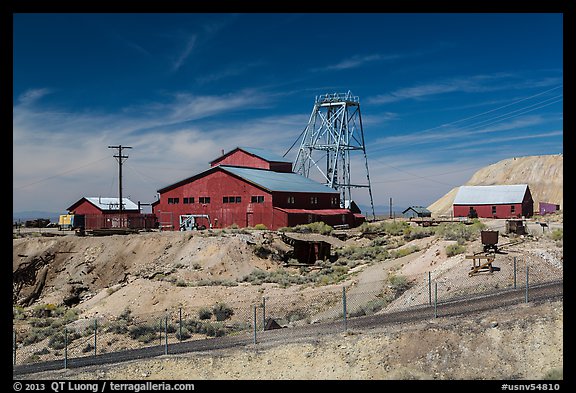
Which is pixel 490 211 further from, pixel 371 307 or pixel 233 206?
pixel 371 307

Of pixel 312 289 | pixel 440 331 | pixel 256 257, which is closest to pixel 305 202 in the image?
pixel 256 257

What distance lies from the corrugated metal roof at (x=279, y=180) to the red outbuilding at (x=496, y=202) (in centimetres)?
2657

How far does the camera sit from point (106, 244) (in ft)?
155

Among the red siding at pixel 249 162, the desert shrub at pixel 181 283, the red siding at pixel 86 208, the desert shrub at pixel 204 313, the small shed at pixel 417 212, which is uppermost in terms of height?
the red siding at pixel 249 162

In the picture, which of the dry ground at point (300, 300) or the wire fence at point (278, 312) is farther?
the wire fence at point (278, 312)

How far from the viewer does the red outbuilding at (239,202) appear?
183 feet

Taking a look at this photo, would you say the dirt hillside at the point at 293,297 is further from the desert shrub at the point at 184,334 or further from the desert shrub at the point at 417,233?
the desert shrub at the point at 184,334

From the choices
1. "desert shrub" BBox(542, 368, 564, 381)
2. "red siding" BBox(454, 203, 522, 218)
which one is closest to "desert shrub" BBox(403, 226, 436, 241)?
"red siding" BBox(454, 203, 522, 218)

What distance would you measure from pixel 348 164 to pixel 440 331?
57.8m

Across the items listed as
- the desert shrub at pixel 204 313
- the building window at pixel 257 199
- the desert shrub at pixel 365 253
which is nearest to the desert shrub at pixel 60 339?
the desert shrub at pixel 204 313

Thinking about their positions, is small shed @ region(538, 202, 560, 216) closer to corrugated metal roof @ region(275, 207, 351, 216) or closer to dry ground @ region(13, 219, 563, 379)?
corrugated metal roof @ region(275, 207, 351, 216)

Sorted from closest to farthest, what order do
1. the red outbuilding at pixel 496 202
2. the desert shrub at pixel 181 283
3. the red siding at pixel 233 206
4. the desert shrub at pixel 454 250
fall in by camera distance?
the desert shrub at pixel 454 250 → the desert shrub at pixel 181 283 → the red siding at pixel 233 206 → the red outbuilding at pixel 496 202

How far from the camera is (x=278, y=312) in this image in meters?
28.1

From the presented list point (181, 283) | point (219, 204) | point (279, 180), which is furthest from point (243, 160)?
point (181, 283)
